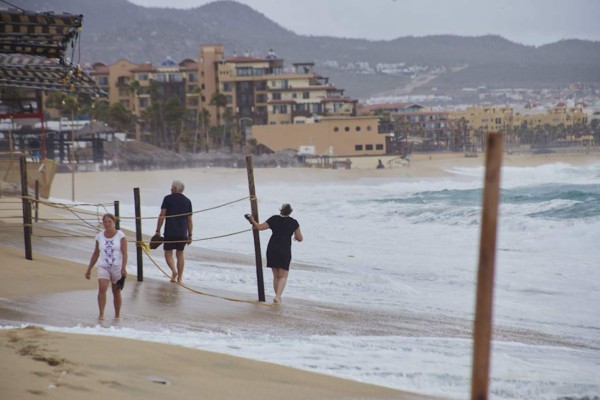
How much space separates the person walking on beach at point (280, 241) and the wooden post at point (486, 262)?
7466 mm

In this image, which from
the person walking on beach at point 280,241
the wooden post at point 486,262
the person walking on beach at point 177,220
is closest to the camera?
the wooden post at point 486,262

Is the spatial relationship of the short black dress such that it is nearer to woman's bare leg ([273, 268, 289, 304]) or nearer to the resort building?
woman's bare leg ([273, 268, 289, 304])

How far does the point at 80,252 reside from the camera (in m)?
16.7

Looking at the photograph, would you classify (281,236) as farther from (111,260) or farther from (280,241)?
(111,260)

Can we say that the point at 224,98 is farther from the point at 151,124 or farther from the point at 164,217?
the point at 164,217

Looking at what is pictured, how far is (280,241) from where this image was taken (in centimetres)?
1219

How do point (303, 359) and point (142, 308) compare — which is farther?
point (142, 308)

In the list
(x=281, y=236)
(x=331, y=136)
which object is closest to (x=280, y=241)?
(x=281, y=236)

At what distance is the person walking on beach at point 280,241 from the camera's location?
1216 cm

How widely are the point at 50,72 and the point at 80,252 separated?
4.00m

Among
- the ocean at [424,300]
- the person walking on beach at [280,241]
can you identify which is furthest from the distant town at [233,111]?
the person walking on beach at [280,241]

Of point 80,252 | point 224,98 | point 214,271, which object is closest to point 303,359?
point 214,271

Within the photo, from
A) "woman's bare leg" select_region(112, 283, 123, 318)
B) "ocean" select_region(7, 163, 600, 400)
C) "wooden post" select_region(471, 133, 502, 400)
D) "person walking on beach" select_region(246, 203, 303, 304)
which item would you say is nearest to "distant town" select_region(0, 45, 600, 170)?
"ocean" select_region(7, 163, 600, 400)

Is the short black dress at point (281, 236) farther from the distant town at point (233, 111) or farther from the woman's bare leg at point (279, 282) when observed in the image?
the distant town at point (233, 111)
